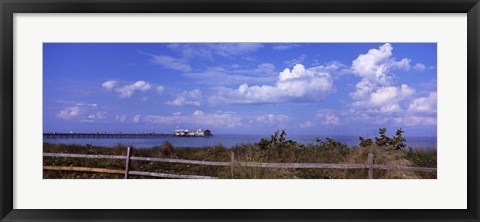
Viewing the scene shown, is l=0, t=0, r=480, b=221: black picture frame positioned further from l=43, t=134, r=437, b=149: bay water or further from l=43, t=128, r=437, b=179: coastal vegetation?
l=43, t=134, r=437, b=149: bay water

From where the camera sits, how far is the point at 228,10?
425cm

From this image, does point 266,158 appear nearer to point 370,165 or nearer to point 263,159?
point 263,159

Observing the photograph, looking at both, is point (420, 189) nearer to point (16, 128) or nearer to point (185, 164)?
point (185, 164)

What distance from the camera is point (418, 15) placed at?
14.2 feet

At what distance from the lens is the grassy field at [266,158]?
15.2 ft

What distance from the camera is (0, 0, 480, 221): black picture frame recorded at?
4.21 m

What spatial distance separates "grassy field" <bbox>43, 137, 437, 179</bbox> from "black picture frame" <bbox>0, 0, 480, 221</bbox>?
15.3 inches

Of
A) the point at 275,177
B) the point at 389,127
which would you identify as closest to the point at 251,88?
the point at 275,177

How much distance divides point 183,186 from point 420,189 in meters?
2.00

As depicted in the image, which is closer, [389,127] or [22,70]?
[22,70]

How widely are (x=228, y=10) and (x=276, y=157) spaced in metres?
1.52

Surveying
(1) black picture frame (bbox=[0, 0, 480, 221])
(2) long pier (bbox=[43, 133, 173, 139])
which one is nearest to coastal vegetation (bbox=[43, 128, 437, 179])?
(2) long pier (bbox=[43, 133, 173, 139])

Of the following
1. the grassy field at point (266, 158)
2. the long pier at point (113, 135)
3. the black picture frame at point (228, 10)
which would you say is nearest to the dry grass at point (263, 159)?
the grassy field at point (266, 158)

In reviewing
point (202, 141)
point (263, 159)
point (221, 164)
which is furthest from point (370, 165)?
point (202, 141)
